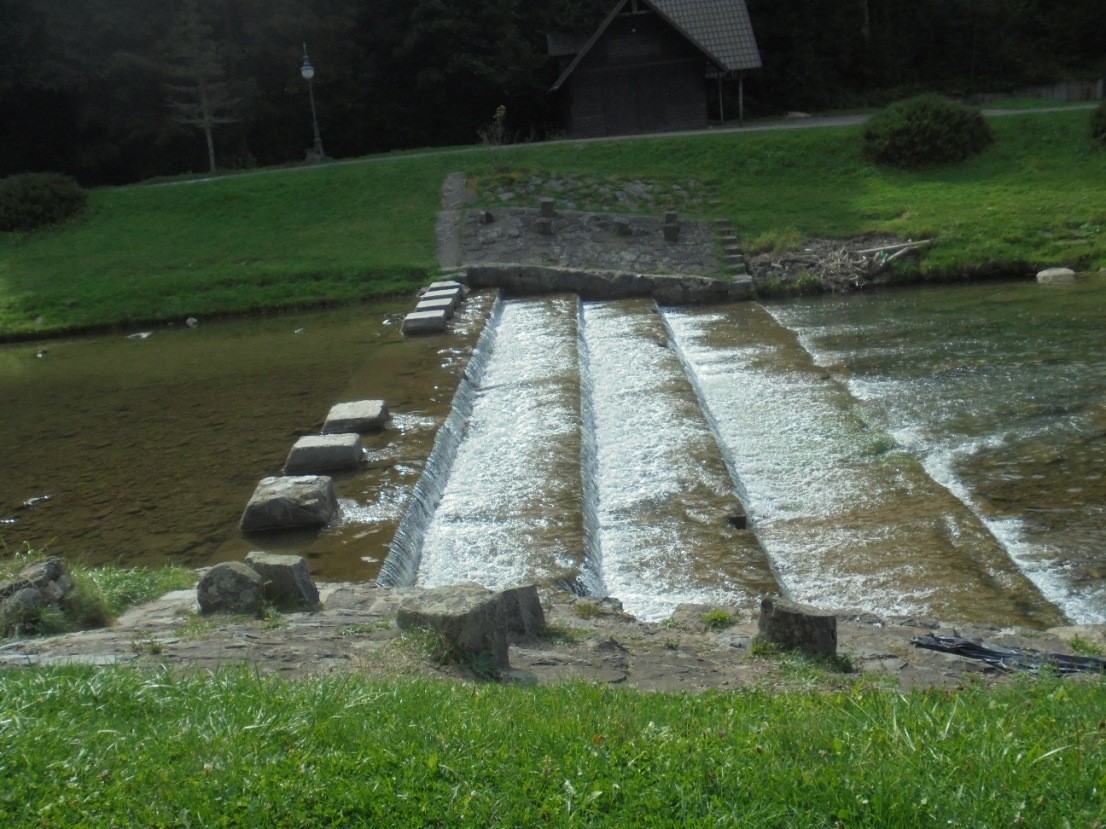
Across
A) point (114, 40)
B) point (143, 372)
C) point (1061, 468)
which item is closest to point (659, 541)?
point (1061, 468)

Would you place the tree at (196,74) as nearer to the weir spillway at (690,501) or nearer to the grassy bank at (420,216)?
the grassy bank at (420,216)

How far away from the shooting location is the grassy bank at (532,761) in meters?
3.33

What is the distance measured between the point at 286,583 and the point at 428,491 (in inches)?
111

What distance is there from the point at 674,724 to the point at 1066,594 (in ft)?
15.4

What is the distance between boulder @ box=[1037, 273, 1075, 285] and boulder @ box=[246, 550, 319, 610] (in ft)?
53.7

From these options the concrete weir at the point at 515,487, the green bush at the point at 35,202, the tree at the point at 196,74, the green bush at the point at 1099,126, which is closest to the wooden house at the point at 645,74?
the tree at the point at 196,74

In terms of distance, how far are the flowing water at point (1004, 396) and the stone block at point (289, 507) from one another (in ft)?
17.7

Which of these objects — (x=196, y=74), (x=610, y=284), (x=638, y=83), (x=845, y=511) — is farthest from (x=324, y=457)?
(x=196, y=74)

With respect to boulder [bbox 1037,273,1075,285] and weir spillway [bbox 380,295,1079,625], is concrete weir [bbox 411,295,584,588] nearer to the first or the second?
weir spillway [bbox 380,295,1079,625]

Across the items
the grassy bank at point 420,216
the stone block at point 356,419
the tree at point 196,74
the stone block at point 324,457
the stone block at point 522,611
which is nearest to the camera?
the stone block at point 522,611

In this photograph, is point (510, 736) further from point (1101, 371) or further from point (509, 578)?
point (1101, 371)

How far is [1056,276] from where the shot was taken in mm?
18969

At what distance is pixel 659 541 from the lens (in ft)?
27.9

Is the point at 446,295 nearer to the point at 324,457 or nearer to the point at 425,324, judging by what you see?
the point at 425,324
